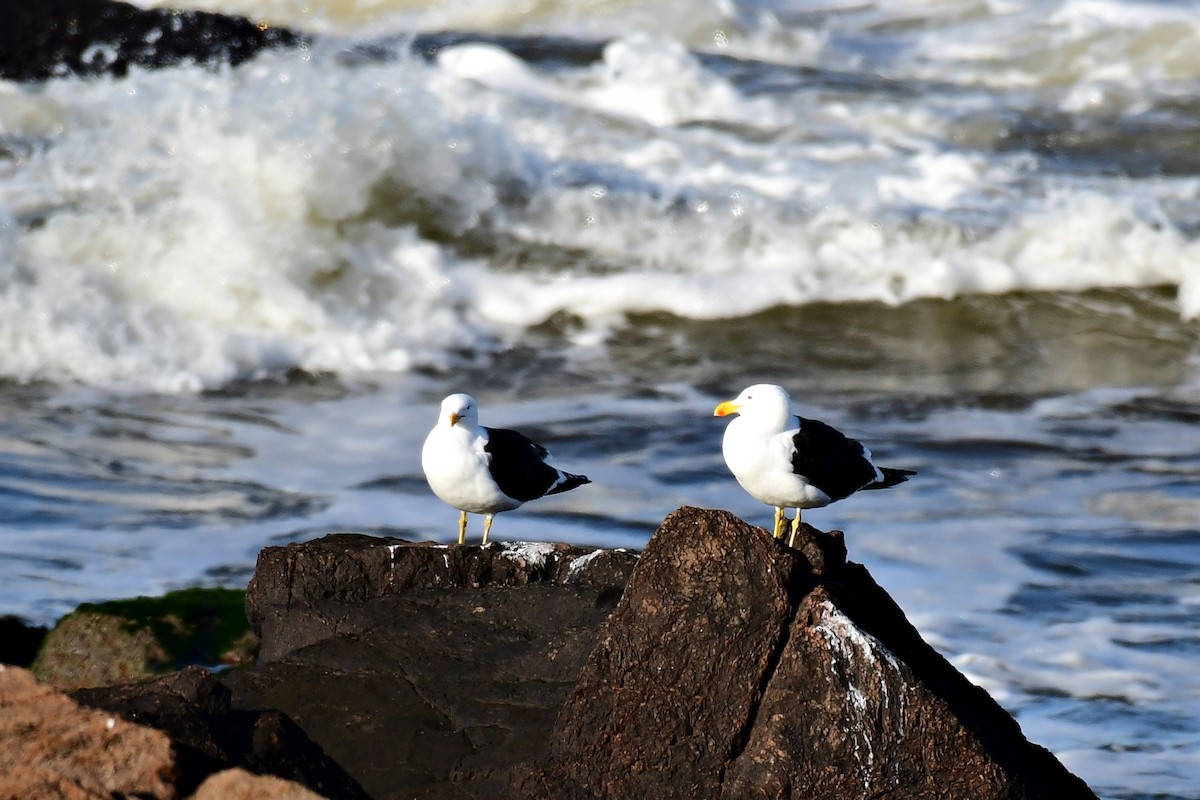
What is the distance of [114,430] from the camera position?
955 cm

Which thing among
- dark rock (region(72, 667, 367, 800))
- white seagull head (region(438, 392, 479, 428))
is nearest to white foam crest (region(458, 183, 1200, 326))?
white seagull head (region(438, 392, 479, 428))

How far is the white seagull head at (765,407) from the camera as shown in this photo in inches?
196

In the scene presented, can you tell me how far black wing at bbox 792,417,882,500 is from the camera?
5012mm

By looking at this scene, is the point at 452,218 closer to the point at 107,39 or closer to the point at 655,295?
the point at 655,295

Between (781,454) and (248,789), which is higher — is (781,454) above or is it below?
above

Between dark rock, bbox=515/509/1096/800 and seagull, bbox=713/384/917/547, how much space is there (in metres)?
0.79

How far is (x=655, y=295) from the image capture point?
1246cm

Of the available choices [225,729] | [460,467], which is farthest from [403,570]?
[225,729]

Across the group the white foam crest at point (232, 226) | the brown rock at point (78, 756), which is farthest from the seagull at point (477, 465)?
the white foam crest at point (232, 226)

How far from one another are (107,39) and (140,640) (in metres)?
11.4

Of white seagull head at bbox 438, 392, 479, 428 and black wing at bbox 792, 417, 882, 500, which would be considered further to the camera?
white seagull head at bbox 438, 392, 479, 428

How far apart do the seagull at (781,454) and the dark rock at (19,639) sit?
3.09 m

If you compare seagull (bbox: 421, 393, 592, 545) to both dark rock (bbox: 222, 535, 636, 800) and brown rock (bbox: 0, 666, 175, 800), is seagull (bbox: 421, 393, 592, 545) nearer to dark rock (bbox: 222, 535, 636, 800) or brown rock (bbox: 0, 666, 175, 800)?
dark rock (bbox: 222, 535, 636, 800)

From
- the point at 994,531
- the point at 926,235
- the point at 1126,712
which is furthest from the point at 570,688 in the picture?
the point at 926,235
